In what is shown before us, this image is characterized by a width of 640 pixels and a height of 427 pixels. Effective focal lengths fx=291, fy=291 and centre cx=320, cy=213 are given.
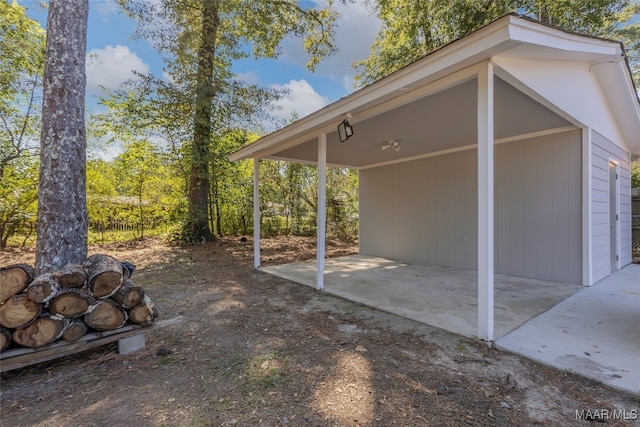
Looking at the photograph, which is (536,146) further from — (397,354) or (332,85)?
(332,85)

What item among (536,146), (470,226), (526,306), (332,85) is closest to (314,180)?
(332,85)

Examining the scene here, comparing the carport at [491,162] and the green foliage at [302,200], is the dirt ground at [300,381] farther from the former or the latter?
the green foliage at [302,200]

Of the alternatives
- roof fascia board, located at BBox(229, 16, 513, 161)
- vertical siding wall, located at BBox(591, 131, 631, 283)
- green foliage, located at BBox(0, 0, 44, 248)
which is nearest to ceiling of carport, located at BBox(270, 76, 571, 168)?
roof fascia board, located at BBox(229, 16, 513, 161)

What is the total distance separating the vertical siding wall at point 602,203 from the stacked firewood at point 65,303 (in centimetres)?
573

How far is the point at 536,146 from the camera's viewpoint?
4605 mm

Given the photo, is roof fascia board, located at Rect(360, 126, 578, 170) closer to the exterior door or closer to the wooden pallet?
the exterior door

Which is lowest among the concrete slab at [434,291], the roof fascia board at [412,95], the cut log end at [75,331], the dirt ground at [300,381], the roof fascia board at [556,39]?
the dirt ground at [300,381]

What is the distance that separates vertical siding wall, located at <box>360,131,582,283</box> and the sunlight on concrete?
400 cm

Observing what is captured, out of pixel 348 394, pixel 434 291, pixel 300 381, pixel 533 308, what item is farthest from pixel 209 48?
pixel 533 308

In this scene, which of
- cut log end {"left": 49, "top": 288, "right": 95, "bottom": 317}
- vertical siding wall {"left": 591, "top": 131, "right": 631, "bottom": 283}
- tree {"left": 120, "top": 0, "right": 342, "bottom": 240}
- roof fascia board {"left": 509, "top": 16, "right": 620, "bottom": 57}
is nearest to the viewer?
cut log end {"left": 49, "top": 288, "right": 95, "bottom": 317}

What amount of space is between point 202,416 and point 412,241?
553 centimetres

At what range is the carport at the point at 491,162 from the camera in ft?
7.95

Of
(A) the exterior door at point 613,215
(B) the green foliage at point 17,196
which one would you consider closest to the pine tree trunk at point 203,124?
(B) the green foliage at point 17,196

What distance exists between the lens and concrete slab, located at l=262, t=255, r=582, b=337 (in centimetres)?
298
